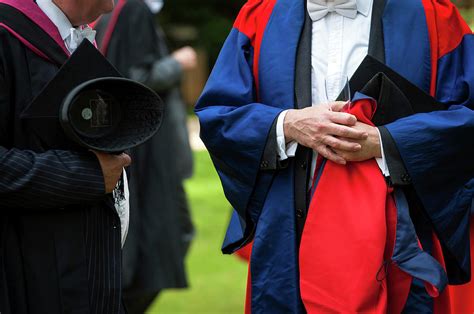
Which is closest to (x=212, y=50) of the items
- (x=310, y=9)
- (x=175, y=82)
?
(x=175, y=82)

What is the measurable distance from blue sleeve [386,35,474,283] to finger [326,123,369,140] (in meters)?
0.12

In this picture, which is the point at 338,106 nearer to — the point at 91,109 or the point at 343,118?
the point at 343,118

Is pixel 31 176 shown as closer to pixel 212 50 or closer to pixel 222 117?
pixel 222 117

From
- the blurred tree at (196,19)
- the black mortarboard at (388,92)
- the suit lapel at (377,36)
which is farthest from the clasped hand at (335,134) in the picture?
the blurred tree at (196,19)

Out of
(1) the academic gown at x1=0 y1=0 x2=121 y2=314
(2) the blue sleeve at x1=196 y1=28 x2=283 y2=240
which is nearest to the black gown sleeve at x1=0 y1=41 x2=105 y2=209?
(1) the academic gown at x1=0 y1=0 x2=121 y2=314

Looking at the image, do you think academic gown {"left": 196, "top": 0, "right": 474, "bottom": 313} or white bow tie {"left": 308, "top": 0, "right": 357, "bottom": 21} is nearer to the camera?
academic gown {"left": 196, "top": 0, "right": 474, "bottom": 313}

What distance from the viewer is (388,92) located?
325 centimetres

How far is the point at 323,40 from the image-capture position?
3430mm

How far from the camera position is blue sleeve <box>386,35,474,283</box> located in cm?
322

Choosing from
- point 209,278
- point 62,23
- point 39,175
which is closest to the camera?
point 39,175

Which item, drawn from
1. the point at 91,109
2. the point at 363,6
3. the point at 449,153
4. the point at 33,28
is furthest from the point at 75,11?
the point at 449,153

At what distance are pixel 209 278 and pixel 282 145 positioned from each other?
4472mm

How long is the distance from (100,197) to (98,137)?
194mm

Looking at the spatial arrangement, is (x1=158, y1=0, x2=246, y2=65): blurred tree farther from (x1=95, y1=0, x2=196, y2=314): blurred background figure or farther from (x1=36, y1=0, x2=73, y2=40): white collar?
(x1=36, y1=0, x2=73, y2=40): white collar
